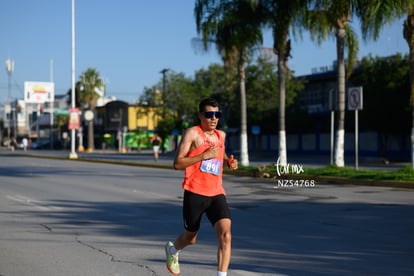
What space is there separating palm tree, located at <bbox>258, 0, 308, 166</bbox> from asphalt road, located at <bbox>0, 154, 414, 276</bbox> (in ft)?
25.2

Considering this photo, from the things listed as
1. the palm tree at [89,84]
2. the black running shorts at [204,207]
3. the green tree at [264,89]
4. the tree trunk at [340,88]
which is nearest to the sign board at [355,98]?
the tree trunk at [340,88]

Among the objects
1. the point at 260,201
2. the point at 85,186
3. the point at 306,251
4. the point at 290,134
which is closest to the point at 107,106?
the point at 290,134

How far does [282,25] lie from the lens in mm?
24312

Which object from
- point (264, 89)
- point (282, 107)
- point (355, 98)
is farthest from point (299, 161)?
point (355, 98)

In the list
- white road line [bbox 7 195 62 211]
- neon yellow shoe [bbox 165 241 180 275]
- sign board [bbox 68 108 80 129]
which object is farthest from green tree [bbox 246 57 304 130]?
neon yellow shoe [bbox 165 241 180 275]

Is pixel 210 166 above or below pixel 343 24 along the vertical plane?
below

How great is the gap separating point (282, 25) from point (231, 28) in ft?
10.6

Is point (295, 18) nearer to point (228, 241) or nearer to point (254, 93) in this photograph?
point (228, 241)

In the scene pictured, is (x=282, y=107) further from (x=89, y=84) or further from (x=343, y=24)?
(x=89, y=84)

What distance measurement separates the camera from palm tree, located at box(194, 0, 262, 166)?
26156 millimetres

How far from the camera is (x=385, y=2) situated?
19.8 meters

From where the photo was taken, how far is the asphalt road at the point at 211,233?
290 inches

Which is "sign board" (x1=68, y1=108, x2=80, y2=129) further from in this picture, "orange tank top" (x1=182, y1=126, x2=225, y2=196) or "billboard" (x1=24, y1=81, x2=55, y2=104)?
"billboard" (x1=24, y1=81, x2=55, y2=104)

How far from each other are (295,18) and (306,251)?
16.8 meters
